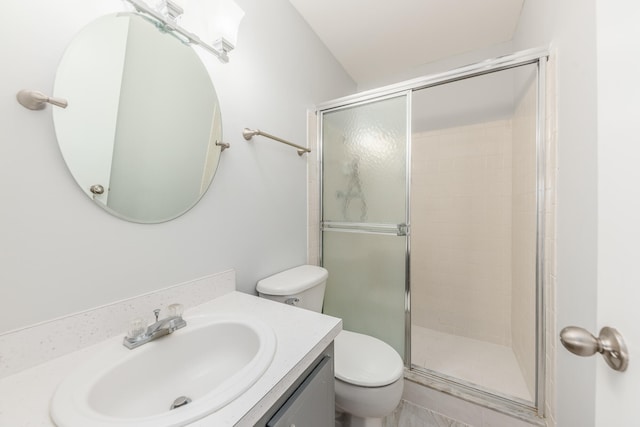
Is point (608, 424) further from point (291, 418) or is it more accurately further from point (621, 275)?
point (291, 418)

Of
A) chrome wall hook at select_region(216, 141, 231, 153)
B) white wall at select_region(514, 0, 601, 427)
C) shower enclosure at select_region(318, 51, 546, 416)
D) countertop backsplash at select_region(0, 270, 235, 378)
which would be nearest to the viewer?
countertop backsplash at select_region(0, 270, 235, 378)

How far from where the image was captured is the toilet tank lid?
117 cm

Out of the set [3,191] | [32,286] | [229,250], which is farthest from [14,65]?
[229,250]

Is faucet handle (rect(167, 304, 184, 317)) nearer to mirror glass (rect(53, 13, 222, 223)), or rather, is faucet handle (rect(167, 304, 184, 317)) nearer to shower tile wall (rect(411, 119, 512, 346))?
mirror glass (rect(53, 13, 222, 223))

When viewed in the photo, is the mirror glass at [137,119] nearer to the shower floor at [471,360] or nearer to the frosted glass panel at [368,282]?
the frosted glass panel at [368,282]

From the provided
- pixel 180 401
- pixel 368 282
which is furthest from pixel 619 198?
pixel 368 282

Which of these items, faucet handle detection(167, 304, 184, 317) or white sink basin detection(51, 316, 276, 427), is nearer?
white sink basin detection(51, 316, 276, 427)

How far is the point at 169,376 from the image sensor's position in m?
0.71

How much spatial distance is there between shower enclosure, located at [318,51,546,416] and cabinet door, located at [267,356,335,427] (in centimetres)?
92

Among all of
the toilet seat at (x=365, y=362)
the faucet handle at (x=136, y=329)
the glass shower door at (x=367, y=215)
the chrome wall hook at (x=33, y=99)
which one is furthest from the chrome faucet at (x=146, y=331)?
the glass shower door at (x=367, y=215)

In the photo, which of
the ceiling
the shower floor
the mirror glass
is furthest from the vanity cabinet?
the ceiling

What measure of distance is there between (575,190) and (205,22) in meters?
1.53

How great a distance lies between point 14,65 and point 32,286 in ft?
1.72

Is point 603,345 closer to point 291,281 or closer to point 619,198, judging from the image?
point 619,198
